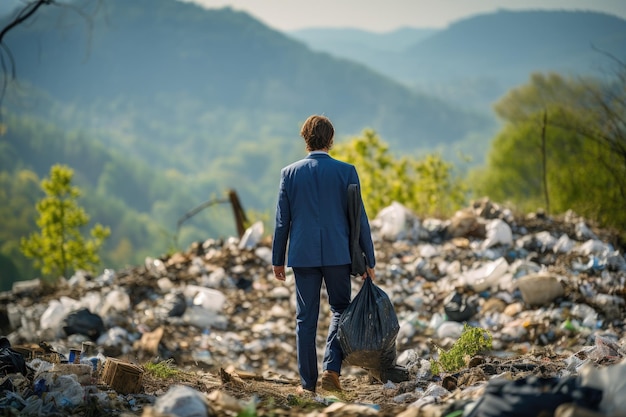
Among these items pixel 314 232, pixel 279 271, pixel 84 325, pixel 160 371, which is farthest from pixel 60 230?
pixel 314 232

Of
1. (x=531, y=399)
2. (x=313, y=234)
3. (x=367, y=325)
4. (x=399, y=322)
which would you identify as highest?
(x=313, y=234)

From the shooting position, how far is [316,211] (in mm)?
4094

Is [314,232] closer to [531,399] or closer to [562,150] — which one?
[531,399]

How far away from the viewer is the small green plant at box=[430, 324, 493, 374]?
4527 millimetres

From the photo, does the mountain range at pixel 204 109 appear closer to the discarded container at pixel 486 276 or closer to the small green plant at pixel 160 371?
the discarded container at pixel 486 276

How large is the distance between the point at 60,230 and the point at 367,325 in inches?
655

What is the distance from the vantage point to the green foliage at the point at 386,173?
1756cm

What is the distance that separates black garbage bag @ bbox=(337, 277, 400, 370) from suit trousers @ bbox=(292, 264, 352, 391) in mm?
102

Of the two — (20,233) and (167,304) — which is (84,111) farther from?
(167,304)

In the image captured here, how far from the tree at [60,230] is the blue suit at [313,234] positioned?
1349cm

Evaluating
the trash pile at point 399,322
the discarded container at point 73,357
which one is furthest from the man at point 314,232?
the discarded container at point 73,357

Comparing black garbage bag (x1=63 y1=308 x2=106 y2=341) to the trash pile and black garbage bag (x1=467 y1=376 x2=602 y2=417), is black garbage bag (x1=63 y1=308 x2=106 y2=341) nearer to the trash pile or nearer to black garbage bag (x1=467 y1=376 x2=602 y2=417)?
the trash pile

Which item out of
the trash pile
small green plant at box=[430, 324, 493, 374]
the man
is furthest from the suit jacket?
small green plant at box=[430, 324, 493, 374]

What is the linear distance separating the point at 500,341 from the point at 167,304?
11.5 feet
